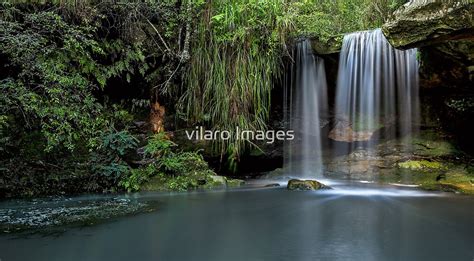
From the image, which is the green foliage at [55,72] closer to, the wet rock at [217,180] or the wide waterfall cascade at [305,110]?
the wet rock at [217,180]

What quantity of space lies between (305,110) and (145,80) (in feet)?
11.3

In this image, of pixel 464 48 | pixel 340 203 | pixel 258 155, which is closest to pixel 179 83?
pixel 258 155

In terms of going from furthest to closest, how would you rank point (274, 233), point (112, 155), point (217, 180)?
point (217, 180)
point (112, 155)
point (274, 233)

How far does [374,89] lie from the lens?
728 centimetres

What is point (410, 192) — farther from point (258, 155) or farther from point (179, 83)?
point (179, 83)

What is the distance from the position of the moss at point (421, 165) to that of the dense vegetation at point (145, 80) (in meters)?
3.06

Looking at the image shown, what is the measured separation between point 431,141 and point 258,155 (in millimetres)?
3631

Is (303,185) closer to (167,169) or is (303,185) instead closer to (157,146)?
(167,169)

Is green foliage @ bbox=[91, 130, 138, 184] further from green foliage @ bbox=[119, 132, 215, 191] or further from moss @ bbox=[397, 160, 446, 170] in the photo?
moss @ bbox=[397, 160, 446, 170]

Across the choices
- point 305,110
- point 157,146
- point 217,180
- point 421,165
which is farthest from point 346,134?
point 157,146

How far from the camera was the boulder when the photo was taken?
4.11 meters

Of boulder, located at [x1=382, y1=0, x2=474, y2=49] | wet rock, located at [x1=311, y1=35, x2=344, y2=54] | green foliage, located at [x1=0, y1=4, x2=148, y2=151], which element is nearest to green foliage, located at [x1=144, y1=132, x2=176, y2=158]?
green foliage, located at [x1=0, y1=4, x2=148, y2=151]

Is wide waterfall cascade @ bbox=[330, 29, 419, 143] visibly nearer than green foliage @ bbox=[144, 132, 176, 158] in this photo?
No

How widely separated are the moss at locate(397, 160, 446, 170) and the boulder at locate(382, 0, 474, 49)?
336cm
